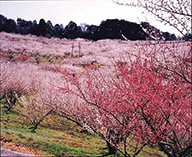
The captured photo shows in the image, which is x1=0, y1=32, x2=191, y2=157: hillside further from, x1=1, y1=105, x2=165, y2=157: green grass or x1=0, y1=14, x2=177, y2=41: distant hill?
x1=0, y1=14, x2=177, y2=41: distant hill

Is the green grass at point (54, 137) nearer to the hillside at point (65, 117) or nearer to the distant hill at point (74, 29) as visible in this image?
the hillside at point (65, 117)

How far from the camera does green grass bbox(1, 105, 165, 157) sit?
35.2 ft

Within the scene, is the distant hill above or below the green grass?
above

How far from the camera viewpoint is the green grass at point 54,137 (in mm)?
10742

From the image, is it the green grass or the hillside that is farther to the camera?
the green grass

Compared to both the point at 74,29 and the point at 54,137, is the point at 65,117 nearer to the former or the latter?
the point at 54,137

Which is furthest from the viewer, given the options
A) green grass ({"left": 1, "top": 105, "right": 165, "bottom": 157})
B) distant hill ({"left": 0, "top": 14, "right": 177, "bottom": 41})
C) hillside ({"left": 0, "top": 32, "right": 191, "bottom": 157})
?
distant hill ({"left": 0, "top": 14, "right": 177, "bottom": 41})

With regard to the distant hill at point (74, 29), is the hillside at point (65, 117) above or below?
below

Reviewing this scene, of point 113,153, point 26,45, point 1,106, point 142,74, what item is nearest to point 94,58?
point 26,45

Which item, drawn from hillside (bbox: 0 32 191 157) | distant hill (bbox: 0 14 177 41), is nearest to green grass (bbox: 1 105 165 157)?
hillside (bbox: 0 32 191 157)

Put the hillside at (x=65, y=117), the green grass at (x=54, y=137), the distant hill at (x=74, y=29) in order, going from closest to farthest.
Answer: the hillside at (x=65, y=117), the green grass at (x=54, y=137), the distant hill at (x=74, y=29)

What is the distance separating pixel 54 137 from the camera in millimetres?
13078

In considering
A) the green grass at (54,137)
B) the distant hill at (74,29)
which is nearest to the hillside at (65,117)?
the green grass at (54,137)

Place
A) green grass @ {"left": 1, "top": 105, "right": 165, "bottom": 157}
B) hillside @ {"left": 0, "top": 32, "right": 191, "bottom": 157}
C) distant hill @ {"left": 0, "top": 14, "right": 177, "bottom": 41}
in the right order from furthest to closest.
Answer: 1. distant hill @ {"left": 0, "top": 14, "right": 177, "bottom": 41}
2. green grass @ {"left": 1, "top": 105, "right": 165, "bottom": 157}
3. hillside @ {"left": 0, "top": 32, "right": 191, "bottom": 157}
